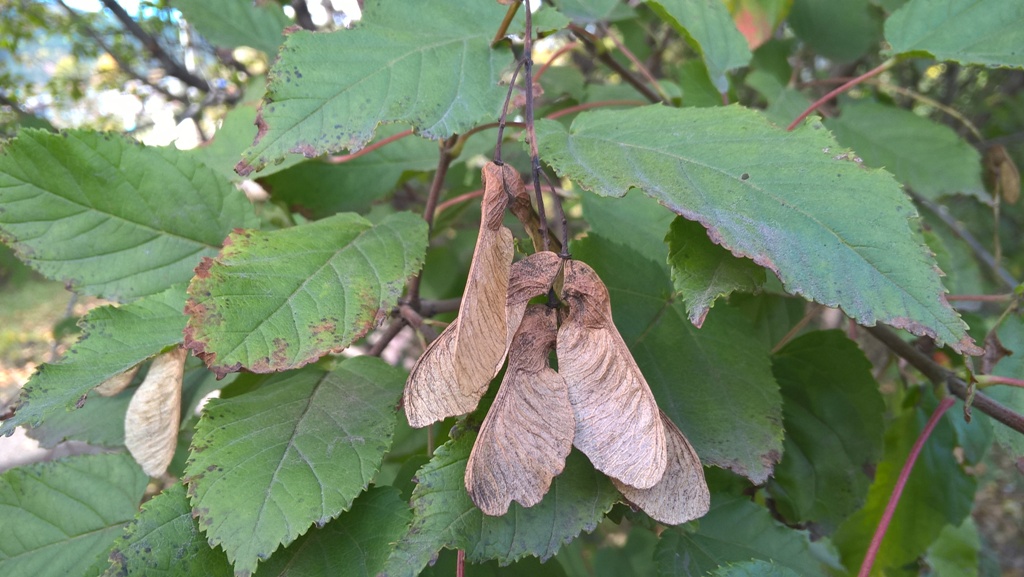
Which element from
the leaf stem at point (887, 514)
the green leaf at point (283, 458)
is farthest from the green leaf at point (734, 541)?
the green leaf at point (283, 458)

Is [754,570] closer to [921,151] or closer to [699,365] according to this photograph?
[699,365]

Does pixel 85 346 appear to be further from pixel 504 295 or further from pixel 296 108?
pixel 504 295

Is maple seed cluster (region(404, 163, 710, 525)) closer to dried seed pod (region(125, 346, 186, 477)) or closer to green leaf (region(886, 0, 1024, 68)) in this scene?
dried seed pod (region(125, 346, 186, 477))

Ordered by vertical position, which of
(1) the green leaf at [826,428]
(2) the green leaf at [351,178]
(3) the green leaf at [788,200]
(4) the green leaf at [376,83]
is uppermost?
(4) the green leaf at [376,83]

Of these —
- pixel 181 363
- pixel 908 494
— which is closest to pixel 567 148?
pixel 181 363

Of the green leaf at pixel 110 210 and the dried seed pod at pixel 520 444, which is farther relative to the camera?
the green leaf at pixel 110 210

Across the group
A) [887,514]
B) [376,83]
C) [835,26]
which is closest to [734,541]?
[887,514]

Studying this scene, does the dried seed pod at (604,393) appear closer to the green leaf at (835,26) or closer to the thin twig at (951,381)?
the thin twig at (951,381)
